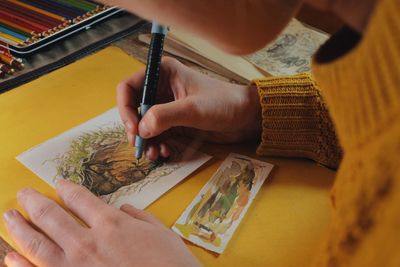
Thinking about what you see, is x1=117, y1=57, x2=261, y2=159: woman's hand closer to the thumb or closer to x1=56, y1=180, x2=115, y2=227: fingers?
the thumb

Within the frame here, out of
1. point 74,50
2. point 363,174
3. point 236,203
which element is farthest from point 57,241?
point 74,50

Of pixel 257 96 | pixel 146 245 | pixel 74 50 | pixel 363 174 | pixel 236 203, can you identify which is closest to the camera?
pixel 363 174

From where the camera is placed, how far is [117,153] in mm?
717

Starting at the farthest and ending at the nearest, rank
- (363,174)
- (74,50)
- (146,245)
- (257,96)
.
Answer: (74,50)
(257,96)
(146,245)
(363,174)

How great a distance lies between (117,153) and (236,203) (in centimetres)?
21

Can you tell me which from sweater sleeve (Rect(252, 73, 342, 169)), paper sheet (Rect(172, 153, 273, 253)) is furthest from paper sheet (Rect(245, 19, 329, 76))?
paper sheet (Rect(172, 153, 273, 253))

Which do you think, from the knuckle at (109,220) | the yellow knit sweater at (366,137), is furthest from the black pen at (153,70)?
the yellow knit sweater at (366,137)

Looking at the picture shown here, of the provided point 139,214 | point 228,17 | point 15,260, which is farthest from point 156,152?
point 228,17

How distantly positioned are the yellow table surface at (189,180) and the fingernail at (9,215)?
0.01m

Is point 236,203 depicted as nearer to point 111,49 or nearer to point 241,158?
point 241,158

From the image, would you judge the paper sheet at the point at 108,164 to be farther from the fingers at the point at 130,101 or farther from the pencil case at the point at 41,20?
the pencil case at the point at 41,20

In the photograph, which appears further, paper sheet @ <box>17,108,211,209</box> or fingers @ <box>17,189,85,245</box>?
paper sheet @ <box>17,108,211,209</box>

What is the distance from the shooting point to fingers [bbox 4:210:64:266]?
533mm

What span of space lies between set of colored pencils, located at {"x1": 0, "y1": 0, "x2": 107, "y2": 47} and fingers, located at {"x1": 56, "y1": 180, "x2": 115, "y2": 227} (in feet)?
1.30
